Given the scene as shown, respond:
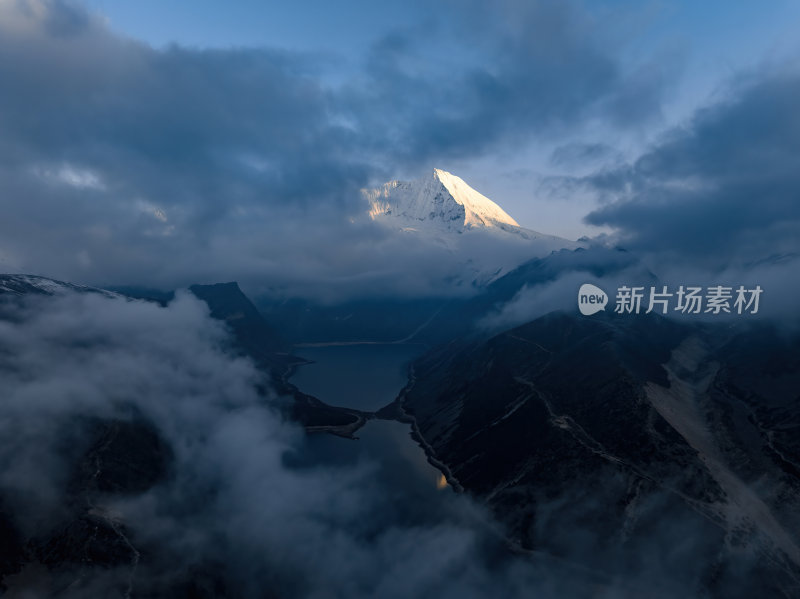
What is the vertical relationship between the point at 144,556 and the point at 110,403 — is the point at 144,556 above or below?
below

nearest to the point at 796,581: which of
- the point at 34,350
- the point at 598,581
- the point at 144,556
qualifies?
the point at 598,581

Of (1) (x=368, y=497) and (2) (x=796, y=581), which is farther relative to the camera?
(1) (x=368, y=497)

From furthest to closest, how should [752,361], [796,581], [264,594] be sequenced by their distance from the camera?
1. [752,361]
2. [264,594]
3. [796,581]

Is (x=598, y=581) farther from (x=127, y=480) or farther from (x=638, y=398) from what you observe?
(x=127, y=480)

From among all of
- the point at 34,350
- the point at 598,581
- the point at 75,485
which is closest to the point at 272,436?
the point at 75,485

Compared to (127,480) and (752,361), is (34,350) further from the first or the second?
(752,361)

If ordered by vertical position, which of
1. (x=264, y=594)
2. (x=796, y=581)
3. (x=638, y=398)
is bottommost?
(x=264, y=594)

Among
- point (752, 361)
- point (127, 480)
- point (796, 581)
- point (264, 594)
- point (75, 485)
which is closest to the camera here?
point (796, 581)
